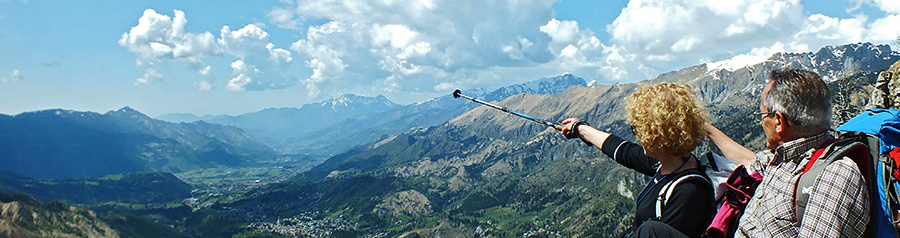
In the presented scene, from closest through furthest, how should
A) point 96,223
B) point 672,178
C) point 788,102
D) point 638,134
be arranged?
1. point 788,102
2. point 672,178
3. point 638,134
4. point 96,223

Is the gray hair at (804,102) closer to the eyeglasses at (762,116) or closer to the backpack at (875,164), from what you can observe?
the eyeglasses at (762,116)

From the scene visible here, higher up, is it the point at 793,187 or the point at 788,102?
the point at 788,102

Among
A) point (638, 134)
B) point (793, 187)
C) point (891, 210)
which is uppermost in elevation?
point (638, 134)

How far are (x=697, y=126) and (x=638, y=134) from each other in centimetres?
57

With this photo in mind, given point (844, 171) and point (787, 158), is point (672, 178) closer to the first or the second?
point (787, 158)

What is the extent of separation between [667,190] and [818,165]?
1.19 metres

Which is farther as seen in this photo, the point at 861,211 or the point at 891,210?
the point at 891,210

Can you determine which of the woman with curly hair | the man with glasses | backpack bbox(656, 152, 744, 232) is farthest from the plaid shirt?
the woman with curly hair

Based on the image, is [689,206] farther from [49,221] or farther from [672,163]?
[49,221]

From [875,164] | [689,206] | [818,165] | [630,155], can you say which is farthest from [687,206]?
[630,155]

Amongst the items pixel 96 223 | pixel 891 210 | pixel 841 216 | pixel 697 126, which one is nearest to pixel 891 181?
pixel 891 210

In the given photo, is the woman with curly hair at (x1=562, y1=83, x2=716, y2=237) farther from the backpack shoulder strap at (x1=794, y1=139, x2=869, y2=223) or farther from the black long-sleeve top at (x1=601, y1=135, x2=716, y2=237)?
the backpack shoulder strap at (x1=794, y1=139, x2=869, y2=223)

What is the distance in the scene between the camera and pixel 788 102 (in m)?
4.18

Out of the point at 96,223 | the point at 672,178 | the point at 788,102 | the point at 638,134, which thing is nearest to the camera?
the point at 788,102
